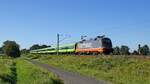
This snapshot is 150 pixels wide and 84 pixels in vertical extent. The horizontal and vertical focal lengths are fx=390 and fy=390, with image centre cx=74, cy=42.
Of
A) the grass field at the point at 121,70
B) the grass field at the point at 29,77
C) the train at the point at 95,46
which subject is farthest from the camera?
the train at the point at 95,46

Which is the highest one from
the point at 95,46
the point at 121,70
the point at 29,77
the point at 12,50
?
the point at 12,50

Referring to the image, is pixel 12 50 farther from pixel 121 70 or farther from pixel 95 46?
pixel 121 70

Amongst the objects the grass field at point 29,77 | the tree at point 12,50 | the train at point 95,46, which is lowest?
the grass field at point 29,77

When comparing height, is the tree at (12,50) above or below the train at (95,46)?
above

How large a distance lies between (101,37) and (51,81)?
1562 inches

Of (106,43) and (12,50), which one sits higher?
(12,50)

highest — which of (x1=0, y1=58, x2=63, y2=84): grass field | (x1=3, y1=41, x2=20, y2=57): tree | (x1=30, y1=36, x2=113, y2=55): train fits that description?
(x1=3, y1=41, x2=20, y2=57): tree

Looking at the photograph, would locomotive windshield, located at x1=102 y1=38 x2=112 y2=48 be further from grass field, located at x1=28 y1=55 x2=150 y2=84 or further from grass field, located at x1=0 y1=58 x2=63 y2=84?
grass field, located at x1=0 y1=58 x2=63 y2=84

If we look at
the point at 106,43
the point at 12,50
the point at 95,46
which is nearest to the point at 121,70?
the point at 106,43

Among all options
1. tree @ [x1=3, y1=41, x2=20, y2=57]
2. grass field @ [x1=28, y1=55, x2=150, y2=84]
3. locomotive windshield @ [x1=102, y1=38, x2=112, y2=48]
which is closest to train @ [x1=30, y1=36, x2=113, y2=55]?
locomotive windshield @ [x1=102, y1=38, x2=112, y2=48]

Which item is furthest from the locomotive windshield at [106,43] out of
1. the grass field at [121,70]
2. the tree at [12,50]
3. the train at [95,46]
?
the tree at [12,50]

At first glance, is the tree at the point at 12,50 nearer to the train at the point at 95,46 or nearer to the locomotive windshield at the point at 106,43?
the train at the point at 95,46

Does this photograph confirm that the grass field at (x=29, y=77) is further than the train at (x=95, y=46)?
No

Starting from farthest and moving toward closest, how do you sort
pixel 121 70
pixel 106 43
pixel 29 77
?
pixel 106 43
pixel 121 70
pixel 29 77
